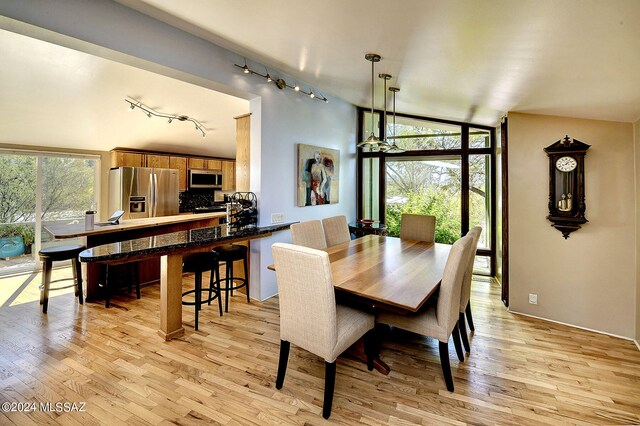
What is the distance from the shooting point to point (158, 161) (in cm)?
515

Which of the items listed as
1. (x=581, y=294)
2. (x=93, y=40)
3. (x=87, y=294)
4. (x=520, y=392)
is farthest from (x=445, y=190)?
(x=87, y=294)

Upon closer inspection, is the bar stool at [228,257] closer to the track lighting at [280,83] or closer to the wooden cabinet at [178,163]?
the track lighting at [280,83]

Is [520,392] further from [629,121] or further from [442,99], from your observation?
[442,99]

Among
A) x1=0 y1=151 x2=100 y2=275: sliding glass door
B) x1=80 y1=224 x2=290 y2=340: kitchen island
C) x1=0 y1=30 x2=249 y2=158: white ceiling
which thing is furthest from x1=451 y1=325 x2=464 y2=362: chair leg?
x1=0 y1=151 x2=100 y2=275: sliding glass door

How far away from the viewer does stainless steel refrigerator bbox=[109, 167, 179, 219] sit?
4660 millimetres

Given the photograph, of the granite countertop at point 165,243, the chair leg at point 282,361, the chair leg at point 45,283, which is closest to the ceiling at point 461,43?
the granite countertop at point 165,243

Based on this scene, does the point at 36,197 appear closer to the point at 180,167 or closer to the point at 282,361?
the point at 180,167

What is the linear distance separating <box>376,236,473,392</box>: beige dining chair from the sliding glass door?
18.7 ft

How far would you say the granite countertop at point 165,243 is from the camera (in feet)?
6.64

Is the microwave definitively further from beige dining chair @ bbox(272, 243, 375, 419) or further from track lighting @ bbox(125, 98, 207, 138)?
beige dining chair @ bbox(272, 243, 375, 419)

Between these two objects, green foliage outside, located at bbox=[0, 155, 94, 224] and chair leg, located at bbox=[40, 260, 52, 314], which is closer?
chair leg, located at bbox=[40, 260, 52, 314]

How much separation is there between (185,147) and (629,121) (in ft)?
20.2

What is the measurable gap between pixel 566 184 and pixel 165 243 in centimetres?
396

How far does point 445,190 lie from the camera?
15.0ft
